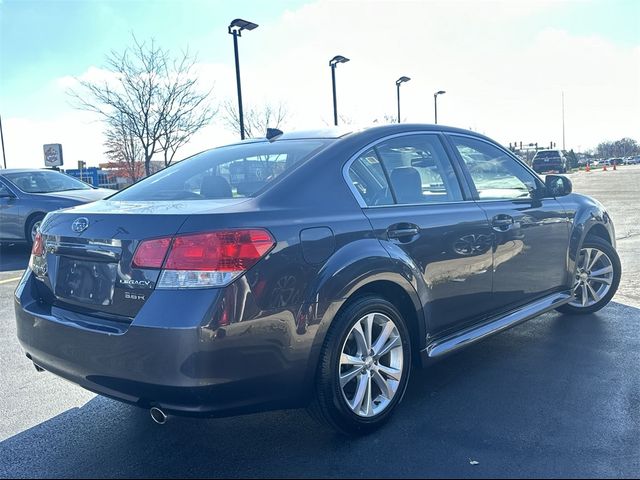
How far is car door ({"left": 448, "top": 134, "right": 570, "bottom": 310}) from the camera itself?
400cm

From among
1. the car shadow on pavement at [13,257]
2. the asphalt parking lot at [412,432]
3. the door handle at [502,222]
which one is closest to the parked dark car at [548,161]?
the car shadow on pavement at [13,257]

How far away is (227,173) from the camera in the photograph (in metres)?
3.49

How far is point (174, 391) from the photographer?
8.23 feet

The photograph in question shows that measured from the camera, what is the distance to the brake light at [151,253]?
2.57m

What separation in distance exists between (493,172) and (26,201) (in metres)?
8.63

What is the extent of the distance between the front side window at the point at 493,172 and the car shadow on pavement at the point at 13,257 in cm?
741

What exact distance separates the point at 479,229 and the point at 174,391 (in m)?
2.21

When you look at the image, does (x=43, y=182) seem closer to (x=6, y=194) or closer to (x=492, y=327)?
(x=6, y=194)

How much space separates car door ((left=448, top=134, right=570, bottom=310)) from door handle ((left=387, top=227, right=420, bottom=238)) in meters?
0.80

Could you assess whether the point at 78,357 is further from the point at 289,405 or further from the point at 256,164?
the point at 256,164

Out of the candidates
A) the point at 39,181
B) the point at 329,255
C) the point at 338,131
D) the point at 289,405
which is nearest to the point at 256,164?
the point at 338,131

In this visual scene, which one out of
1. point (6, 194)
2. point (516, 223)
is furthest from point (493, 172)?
point (6, 194)

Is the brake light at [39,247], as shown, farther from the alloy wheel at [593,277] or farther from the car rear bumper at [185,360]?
the alloy wheel at [593,277]

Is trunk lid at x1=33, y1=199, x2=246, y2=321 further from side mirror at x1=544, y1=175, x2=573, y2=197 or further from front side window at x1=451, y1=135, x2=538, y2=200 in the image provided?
side mirror at x1=544, y1=175, x2=573, y2=197
